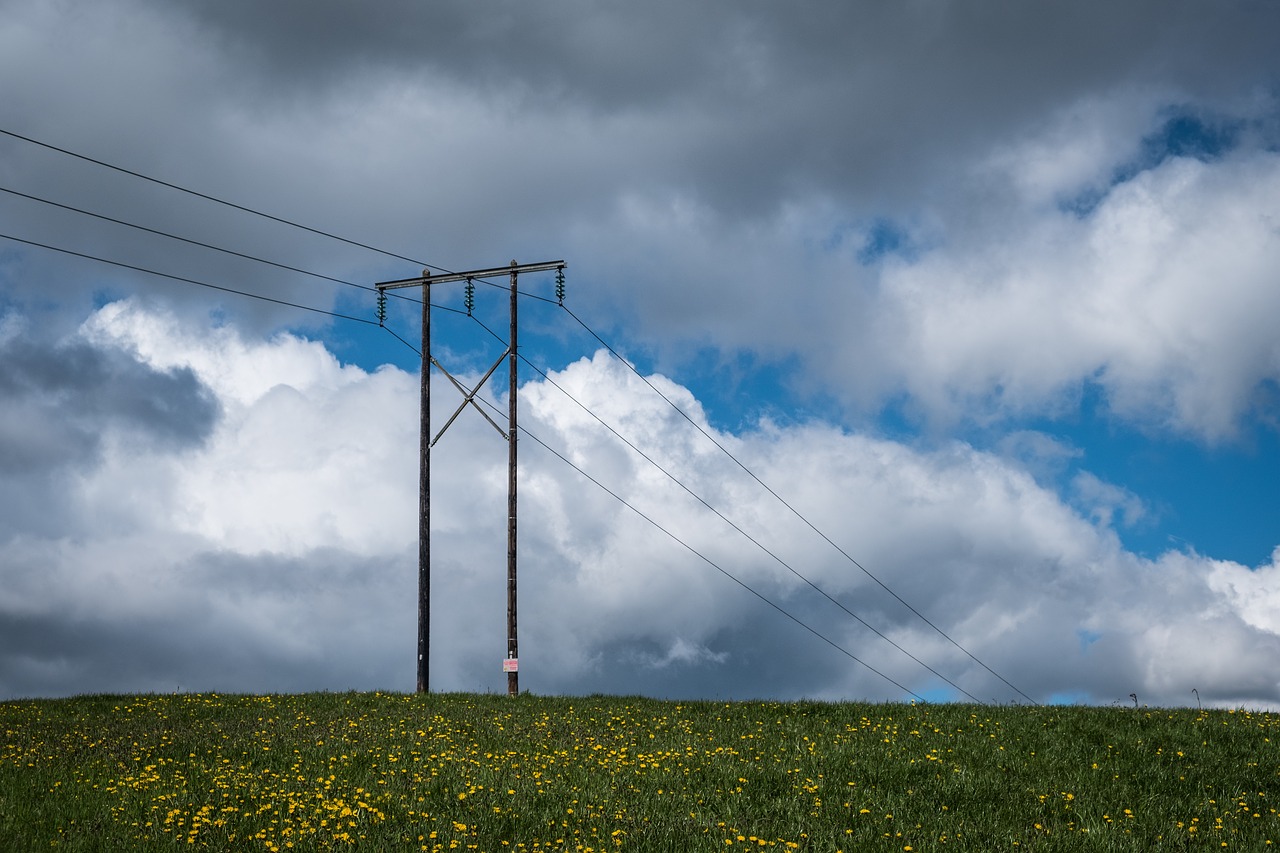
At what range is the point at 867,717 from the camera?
19609mm

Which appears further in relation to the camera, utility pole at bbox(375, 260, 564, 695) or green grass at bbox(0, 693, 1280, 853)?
utility pole at bbox(375, 260, 564, 695)

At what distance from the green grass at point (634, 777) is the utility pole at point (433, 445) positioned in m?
2.95

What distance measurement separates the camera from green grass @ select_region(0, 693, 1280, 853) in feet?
39.3

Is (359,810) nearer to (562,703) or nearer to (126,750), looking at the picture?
(126,750)

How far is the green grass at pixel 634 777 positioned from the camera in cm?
1198

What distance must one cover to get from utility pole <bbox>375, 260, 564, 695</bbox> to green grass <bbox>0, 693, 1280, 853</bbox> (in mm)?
2954

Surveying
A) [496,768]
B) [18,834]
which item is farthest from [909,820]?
[18,834]

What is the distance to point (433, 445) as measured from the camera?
85.2 ft

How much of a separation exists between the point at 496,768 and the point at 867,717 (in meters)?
7.77

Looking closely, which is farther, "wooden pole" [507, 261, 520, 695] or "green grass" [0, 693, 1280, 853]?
"wooden pole" [507, 261, 520, 695]

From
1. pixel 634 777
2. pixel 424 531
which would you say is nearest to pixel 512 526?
pixel 424 531

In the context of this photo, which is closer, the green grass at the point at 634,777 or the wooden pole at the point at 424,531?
the green grass at the point at 634,777

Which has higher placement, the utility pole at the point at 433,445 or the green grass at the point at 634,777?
the utility pole at the point at 433,445

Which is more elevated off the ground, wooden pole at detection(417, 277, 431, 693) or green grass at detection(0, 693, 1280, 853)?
wooden pole at detection(417, 277, 431, 693)
